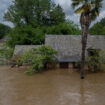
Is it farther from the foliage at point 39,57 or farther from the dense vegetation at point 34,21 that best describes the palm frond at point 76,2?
the dense vegetation at point 34,21

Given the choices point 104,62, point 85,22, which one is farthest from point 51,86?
point 104,62

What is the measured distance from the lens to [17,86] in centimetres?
1209

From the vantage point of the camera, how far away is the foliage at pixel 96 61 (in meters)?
15.3

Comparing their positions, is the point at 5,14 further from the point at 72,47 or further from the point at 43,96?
the point at 43,96

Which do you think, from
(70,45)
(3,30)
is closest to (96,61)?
(70,45)

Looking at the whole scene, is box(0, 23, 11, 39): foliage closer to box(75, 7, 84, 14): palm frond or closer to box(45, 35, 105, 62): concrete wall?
box(45, 35, 105, 62): concrete wall

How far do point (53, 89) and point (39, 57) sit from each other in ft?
18.9

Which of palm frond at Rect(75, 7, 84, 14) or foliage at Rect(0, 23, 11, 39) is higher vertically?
foliage at Rect(0, 23, 11, 39)

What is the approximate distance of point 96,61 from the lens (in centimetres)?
1549

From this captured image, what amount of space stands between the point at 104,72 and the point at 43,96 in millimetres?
9211

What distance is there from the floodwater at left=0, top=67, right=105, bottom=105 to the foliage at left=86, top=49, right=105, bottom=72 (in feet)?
2.95

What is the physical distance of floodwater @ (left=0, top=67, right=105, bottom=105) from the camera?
9305 mm

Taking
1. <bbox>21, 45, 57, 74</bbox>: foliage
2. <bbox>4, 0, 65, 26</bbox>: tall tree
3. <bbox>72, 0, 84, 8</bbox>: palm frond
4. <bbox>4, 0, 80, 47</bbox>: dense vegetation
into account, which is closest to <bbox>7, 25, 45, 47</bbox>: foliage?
<bbox>4, 0, 80, 47</bbox>: dense vegetation

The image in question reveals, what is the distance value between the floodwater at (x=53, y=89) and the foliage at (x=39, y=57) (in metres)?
1.19
